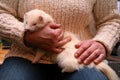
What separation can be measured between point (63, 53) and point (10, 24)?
0.25m

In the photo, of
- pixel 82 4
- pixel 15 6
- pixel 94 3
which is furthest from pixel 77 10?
pixel 15 6

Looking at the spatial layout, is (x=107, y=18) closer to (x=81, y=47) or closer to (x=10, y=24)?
(x=81, y=47)

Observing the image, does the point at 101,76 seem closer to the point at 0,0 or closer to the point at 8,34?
the point at 8,34

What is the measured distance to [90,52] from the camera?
→ 981 mm

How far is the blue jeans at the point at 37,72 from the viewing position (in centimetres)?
93

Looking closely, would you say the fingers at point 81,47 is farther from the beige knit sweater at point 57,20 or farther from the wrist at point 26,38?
the wrist at point 26,38

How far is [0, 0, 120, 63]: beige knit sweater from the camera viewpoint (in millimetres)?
1037

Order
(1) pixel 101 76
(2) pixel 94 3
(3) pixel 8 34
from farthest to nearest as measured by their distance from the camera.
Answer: (2) pixel 94 3 < (3) pixel 8 34 < (1) pixel 101 76

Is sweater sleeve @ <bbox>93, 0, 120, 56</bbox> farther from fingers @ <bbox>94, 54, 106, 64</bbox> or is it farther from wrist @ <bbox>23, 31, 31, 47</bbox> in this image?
wrist @ <bbox>23, 31, 31, 47</bbox>

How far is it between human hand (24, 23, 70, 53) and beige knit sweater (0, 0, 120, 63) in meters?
0.04

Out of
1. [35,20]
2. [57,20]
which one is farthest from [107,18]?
[35,20]

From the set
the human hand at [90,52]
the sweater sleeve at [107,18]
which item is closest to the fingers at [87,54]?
the human hand at [90,52]

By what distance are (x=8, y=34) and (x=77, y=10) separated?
304 mm

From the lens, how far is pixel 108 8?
1.16m
